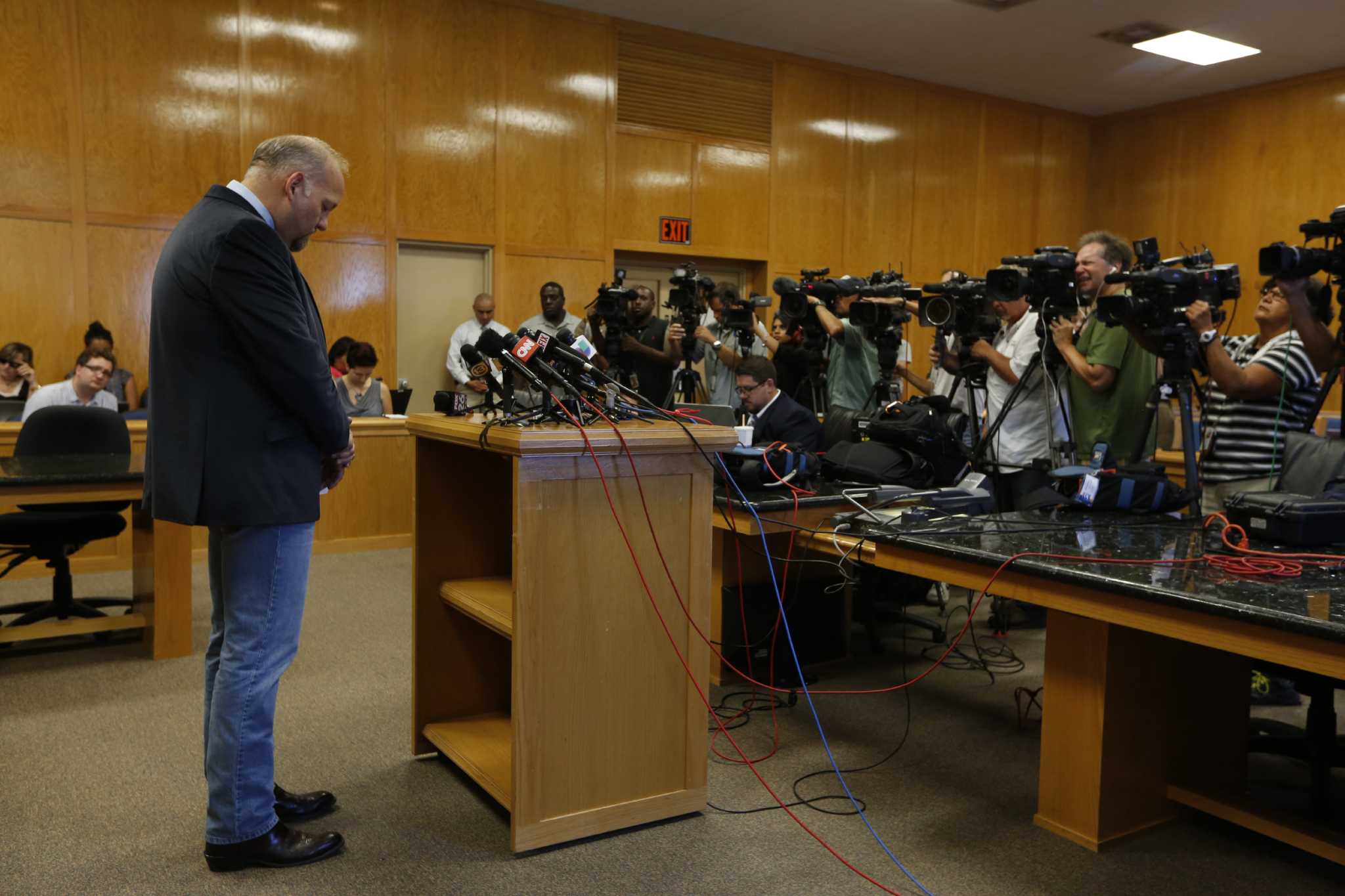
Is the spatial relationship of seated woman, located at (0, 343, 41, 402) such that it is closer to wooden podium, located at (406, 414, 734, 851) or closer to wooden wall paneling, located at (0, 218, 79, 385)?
wooden wall paneling, located at (0, 218, 79, 385)

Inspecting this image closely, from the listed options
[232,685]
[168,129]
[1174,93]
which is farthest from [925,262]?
[232,685]

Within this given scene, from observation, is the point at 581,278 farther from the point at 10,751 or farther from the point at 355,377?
the point at 10,751

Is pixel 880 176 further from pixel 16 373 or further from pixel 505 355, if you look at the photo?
pixel 505 355

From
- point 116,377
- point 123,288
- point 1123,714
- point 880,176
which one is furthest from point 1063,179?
point 1123,714

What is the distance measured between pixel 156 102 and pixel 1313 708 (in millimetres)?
6295

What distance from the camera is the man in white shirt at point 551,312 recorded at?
Answer: 7004 millimetres

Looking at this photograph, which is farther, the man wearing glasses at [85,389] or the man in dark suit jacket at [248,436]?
the man wearing glasses at [85,389]

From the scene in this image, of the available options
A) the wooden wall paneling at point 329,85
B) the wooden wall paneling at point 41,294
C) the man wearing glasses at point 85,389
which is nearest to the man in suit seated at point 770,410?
the man wearing glasses at point 85,389

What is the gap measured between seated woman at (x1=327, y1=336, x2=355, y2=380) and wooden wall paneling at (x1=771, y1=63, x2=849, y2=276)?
3.51 m

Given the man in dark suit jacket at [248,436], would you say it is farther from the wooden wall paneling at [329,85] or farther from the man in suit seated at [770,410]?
the wooden wall paneling at [329,85]

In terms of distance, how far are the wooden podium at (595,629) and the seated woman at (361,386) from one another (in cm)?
348

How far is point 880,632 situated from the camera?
4086mm

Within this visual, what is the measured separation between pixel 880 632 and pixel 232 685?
2.64 metres

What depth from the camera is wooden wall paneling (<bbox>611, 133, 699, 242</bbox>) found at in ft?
24.6
